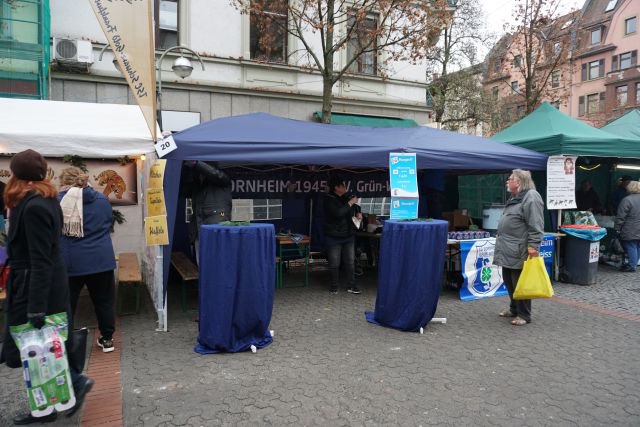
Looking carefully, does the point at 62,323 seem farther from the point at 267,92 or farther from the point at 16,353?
the point at 267,92

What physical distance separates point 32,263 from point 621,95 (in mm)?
43392

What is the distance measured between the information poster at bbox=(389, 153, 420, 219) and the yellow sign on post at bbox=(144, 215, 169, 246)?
103 inches

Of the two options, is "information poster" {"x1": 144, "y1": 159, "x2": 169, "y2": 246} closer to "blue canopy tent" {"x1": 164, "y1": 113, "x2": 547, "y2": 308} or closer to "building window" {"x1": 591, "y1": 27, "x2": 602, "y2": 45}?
"blue canopy tent" {"x1": 164, "y1": 113, "x2": 547, "y2": 308}

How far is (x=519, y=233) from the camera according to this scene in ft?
16.2

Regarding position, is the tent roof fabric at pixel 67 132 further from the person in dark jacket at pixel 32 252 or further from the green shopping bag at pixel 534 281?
the green shopping bag at pixel 534 281

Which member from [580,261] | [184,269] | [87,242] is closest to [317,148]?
[184,269]

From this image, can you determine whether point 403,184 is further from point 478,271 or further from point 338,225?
point 478,271

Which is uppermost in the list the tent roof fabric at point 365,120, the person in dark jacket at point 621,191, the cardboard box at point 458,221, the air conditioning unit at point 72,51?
the air conditioning unit at point 72,51

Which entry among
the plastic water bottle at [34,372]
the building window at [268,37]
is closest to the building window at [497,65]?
the building window at [268,37]

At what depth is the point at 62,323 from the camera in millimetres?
2812

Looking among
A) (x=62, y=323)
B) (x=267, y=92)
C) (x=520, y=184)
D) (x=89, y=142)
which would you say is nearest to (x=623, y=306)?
(x=520, y=184)

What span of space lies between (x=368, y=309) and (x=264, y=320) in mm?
1831

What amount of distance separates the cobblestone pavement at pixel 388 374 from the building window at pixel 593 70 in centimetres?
4044

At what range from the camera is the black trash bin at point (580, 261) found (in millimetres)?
7086
